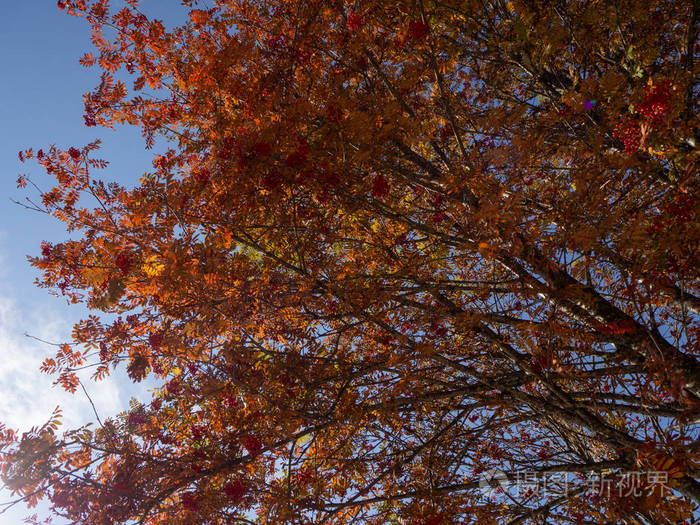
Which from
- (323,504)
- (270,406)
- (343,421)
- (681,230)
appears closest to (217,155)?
(270,406)

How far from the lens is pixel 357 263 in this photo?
14.9ft

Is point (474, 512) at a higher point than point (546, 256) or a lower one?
lower

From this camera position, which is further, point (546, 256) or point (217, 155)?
point (217, 155)

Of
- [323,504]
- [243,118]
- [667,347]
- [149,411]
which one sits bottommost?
[323,504]

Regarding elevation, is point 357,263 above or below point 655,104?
above

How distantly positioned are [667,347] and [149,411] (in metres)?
5.10

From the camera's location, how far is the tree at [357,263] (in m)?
2.76

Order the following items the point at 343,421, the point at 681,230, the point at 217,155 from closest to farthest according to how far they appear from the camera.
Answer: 1. the point at 681,230
2. the point at 217,155
3. the point at 343,421

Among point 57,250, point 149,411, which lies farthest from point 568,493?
point 57,250

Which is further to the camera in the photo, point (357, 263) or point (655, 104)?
point (357, 263)

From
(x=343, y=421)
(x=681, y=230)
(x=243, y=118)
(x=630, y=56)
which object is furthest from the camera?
(x=243, y=118)

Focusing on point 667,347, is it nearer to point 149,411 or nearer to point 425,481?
point 425,481

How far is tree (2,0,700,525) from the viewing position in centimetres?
276

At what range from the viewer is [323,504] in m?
3.23
